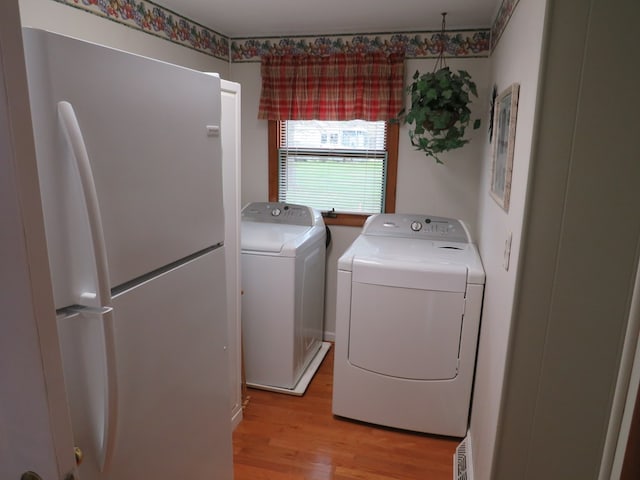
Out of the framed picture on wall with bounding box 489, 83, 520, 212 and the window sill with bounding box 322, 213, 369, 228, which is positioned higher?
the framed picture on wall with bounding box 489, 83, 520, 212

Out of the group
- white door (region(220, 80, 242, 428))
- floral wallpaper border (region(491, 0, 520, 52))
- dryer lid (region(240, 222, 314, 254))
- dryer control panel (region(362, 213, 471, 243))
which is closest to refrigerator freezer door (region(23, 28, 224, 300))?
white door (region(220, 80, 242, 428))

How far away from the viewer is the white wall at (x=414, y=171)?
113 inches

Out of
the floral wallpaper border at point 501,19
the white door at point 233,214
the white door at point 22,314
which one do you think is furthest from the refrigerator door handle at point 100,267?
the floral wallpaper border at point 501,19

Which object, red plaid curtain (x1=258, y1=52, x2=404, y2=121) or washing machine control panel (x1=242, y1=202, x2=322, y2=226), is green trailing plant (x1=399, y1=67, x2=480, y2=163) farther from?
washing machine control panel (x1=242, y1=202, x2=322, y2=226)

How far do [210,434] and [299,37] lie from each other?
2.58 meters

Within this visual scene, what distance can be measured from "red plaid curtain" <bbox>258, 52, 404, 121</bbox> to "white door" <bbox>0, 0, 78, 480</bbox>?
2569 millimetres

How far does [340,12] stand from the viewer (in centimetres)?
254

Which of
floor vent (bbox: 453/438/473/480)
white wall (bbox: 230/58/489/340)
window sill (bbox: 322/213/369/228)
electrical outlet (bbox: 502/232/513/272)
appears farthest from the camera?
window sill (bbox: 322/213/369/228)

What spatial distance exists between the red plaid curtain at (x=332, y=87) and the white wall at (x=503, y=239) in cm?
81

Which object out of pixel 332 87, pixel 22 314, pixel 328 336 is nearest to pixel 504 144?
pixel 332 87

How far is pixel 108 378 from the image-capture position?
3.14 feet

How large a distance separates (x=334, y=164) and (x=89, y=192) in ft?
8.06

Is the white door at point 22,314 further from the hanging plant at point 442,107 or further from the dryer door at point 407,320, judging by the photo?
the hanging plant at point 442,107

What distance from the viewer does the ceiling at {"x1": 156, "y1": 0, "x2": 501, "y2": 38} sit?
Answer: 2377mm
